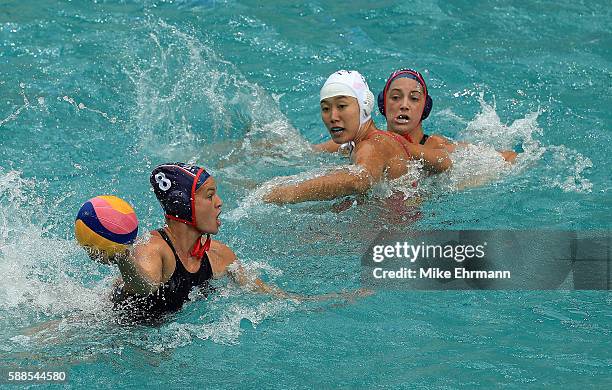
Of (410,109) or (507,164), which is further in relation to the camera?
(507,164)

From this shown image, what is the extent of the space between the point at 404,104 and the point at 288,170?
1.27m

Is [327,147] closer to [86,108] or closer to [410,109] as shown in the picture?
[410,109]

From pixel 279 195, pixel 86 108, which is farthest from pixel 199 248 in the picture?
pixel 86 108

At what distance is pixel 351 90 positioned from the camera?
7477mm

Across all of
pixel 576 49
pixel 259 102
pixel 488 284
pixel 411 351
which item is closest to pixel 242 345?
pixel 411 351

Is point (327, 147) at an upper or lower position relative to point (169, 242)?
upper

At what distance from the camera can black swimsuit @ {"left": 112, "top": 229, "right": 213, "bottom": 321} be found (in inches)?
212

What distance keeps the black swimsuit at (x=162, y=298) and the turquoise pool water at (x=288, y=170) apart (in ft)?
0.39

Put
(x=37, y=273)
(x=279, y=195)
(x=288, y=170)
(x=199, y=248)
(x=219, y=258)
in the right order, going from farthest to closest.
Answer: (x=288, y=170)
(x=279, y=195)
(x=37, y=273)
(x=219, y=258)
(x=199, y=248)

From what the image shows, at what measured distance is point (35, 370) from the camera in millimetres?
5195

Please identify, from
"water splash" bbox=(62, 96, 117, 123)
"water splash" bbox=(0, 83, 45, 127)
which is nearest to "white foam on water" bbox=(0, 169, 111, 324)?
"water splash" bbox=(0, 83, 45, 127)

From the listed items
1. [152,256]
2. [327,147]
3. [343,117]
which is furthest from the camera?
[327,147]

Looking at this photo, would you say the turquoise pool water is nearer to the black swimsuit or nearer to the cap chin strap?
the black swimsuit

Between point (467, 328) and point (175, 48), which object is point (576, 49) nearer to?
point (175, 48)
